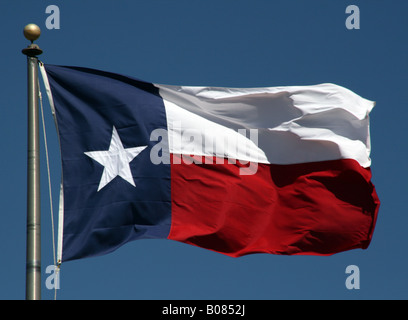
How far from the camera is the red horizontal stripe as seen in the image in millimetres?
15750

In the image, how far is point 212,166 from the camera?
1652 cm

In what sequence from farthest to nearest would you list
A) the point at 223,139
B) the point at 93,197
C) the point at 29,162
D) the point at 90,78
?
the point at 223,139, the point at 90,78, the point at 93,197, the point at 29,162

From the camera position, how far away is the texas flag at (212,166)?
576 inches

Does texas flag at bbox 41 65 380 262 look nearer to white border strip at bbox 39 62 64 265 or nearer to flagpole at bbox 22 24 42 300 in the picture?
white border strip at bbox 39 62 64 265

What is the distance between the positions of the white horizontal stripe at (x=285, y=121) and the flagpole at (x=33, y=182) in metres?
4.12

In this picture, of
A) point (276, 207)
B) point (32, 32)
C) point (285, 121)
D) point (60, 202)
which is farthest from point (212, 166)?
point (32, 32)

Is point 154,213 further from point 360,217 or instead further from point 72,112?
point 360,217

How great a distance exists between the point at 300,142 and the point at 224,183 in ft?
6.28

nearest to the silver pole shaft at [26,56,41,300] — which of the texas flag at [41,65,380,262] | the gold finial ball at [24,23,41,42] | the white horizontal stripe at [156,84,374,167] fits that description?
→ the gold finial ball at [24,23,41,42]

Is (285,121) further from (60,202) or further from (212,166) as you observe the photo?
(60,202)

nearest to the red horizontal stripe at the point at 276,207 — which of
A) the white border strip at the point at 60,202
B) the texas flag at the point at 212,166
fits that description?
the texas flag at the point at 212,166

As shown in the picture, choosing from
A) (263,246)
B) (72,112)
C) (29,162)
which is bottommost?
(263,246)

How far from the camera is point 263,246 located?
52.6 feet

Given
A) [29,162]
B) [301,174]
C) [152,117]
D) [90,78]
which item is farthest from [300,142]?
[29,162]
